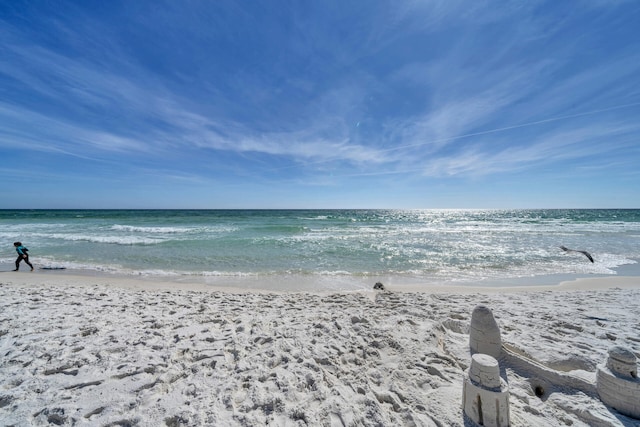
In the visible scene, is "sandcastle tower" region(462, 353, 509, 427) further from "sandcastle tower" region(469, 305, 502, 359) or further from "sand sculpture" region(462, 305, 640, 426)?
"sandcastle tower" region(469, 305, 502, 359)

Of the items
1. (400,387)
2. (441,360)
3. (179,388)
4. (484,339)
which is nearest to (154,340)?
(179,388)

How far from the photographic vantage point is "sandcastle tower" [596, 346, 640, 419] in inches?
91.3

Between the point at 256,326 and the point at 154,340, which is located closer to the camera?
the point at 154,340

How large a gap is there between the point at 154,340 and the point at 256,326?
149 centimetres

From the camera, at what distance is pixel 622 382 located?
2.34m

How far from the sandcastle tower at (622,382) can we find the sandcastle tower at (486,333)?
38.0 inches

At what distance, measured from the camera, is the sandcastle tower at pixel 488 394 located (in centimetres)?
221

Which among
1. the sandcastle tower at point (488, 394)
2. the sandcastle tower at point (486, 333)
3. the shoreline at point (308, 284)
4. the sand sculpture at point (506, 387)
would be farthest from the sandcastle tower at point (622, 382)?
the shoreline at point (308, 284)

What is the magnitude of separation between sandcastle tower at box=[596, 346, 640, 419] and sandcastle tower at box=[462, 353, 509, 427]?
113cm

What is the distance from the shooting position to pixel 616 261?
11227 mm

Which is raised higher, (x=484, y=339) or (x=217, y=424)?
(x=484, y=339)

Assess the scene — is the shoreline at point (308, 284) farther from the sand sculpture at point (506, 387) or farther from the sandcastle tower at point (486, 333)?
the sand sculpture at point (506, 387)

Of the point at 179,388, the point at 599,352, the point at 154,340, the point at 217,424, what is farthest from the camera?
the point at 154,340

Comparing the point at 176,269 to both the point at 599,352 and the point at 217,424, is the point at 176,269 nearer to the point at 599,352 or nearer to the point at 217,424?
the point at 217,424
